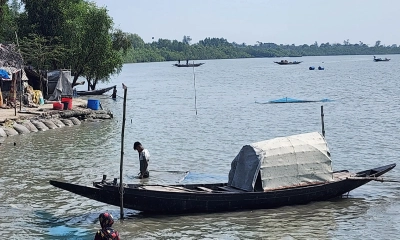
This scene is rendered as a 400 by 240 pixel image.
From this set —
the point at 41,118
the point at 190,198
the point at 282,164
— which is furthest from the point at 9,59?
the point at 282,164

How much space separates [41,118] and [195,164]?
12.6 m

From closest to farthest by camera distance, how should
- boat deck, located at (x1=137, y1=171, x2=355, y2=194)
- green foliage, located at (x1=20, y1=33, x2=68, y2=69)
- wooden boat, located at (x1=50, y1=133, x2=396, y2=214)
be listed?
wooden boat, located at (x1=50, y1=133, x2=396, y2=214) → boat deck, located at (x1=137, y1=171, x2=355, y2=194) → green foliage, located at (x1=20, y1=33, x2=68, y2=69)

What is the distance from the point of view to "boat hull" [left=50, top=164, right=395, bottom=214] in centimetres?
1487

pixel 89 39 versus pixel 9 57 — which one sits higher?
pixel 89 39

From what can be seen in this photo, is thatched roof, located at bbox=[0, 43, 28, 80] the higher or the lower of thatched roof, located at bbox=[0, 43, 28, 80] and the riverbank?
the higher

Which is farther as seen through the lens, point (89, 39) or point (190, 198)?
point (89, 39)

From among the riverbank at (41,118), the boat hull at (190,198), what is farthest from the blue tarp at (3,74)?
the boat hull at (190,198)

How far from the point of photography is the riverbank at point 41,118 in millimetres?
29297

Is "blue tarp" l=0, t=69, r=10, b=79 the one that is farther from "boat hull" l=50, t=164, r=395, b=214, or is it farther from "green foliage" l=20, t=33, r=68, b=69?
"boat hull" l=50, t=164, r=395, b=214

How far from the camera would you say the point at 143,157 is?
60.7 feet

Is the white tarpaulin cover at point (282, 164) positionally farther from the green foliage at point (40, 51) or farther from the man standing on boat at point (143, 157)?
the green foliage at point (40, 51)

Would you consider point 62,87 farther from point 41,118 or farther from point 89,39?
point 41,118

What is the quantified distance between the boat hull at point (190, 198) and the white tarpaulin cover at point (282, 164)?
0.90 ft

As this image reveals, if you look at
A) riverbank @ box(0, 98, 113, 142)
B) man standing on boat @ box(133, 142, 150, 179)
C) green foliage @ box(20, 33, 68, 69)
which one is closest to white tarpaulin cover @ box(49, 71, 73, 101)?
green foliage @ box(20, 33, 68, 69)
